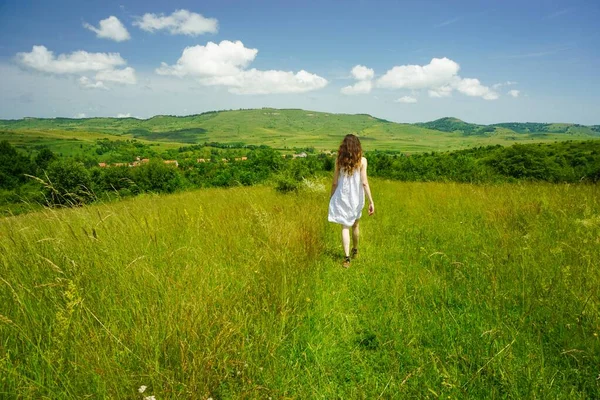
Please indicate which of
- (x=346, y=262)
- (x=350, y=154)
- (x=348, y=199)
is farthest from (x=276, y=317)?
(x=350, y=154)

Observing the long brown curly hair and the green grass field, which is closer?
the green grass field

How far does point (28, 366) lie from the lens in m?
1.69

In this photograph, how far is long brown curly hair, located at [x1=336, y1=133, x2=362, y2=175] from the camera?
15.8 ft

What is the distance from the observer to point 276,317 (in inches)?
103

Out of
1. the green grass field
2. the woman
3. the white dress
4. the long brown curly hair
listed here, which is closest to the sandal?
the green grass field

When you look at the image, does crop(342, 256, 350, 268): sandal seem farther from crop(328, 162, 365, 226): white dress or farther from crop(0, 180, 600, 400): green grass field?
crop(328, 162, 365, 226): white dress

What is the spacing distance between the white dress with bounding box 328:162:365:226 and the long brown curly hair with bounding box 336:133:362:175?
3.5 inches

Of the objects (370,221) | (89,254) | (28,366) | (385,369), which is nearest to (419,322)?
(385,369)

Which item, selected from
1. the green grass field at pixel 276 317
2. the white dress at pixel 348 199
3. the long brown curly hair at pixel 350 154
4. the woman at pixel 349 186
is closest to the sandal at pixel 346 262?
the green grass field at pixel 276 317

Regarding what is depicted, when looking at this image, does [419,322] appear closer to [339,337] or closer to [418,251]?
[339,337]

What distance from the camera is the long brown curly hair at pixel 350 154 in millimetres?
4812

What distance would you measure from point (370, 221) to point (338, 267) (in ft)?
9.32

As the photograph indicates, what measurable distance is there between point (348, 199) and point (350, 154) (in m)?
0.77

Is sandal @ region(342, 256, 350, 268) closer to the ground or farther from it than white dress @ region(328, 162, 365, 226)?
closer to the ground
